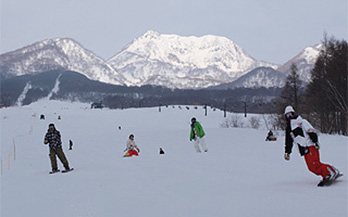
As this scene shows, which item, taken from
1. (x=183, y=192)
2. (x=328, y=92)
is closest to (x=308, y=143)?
(x=183, y=192)

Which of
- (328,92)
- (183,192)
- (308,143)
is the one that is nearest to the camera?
(308,143)

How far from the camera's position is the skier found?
26.6 ft

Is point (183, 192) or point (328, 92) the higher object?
point (328, 92)

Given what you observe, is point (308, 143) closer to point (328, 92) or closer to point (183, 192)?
point (183, 192)

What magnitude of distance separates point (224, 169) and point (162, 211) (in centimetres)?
598

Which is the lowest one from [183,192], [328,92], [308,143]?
[183,192]

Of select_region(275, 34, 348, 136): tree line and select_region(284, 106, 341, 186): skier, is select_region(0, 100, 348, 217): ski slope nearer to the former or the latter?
select_region(284, 106, 341, 186): skier

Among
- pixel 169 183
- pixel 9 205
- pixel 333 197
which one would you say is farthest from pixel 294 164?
pixel 9 205

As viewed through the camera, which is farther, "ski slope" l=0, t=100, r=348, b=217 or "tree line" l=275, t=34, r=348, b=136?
"tree line" l=275, t=34, r=348, b=136

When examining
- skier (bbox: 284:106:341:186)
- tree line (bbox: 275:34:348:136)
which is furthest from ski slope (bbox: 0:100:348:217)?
tree line (bbox: 275:34:348:136)

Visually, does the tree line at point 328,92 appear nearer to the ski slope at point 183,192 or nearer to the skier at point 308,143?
the ski slope at point 183,192

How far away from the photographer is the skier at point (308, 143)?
811 cm

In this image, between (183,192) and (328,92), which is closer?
(183,192)

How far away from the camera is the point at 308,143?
8.35 m
